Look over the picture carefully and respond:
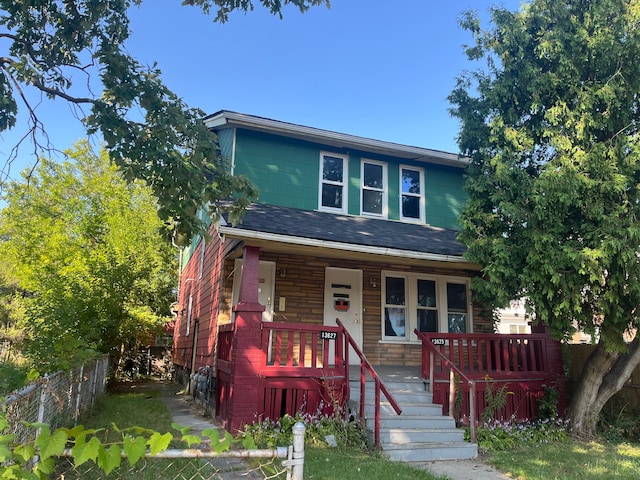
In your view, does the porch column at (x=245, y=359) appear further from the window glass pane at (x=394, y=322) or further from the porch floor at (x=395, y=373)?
the window glass pane at (x=394, y=322)

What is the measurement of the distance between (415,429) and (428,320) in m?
4.19

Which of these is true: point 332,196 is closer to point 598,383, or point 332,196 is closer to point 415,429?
point 415,429

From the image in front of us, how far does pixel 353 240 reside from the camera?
8195 millimetres

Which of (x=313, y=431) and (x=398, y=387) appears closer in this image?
Result: (x=313, y=431)

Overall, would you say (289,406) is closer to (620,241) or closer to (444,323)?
(444,323)

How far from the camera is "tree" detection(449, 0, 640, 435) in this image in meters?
6.83

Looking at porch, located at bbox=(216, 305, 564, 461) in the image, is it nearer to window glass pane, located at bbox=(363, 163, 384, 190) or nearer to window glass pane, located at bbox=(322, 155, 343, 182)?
window glass pane, located at bbox=(322, 155, 343, 182)

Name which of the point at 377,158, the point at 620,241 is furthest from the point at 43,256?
the point at 620,241

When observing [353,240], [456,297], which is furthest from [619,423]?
[353,240]

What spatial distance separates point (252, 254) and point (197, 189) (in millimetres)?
1676

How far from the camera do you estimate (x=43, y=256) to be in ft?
75.0

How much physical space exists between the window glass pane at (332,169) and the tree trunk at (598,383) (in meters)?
6.35

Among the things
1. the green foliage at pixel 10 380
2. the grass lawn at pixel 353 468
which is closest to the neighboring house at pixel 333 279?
the grass lawn at pixel 353 468

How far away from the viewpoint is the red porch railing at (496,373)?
7684 millimetres
